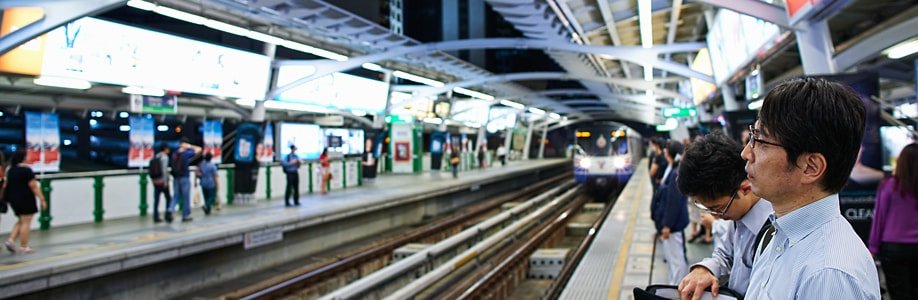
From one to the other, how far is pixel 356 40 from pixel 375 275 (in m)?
8.66

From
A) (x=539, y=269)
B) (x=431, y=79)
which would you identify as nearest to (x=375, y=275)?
(x=539, y=269)

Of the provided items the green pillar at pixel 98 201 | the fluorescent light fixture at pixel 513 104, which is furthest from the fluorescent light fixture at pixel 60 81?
the fluorescent light fixture at pixel 513 104

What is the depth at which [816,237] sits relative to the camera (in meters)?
1.47

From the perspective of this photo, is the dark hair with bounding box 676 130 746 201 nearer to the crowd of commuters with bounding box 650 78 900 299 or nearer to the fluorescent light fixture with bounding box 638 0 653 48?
the crowd of commuters with bounding box 650 78 900 299

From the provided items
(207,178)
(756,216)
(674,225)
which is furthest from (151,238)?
(756,216)

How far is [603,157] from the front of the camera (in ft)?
71.1

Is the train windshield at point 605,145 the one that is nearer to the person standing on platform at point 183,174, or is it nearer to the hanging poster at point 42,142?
the person standing on platform at point 183,174

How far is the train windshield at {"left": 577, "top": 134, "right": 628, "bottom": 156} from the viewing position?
21703 mm

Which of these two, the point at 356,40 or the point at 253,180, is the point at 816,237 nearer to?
the point at 253,180

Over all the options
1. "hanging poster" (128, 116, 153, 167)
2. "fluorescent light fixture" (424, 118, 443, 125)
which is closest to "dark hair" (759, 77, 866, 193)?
"hanging poster" (128, 116, 153, 167)

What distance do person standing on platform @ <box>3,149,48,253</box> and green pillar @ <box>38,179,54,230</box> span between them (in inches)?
74.0

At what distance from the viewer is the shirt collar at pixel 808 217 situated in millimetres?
1504

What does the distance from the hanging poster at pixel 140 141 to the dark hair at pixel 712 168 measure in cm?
1328

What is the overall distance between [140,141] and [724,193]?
13.6 meters
